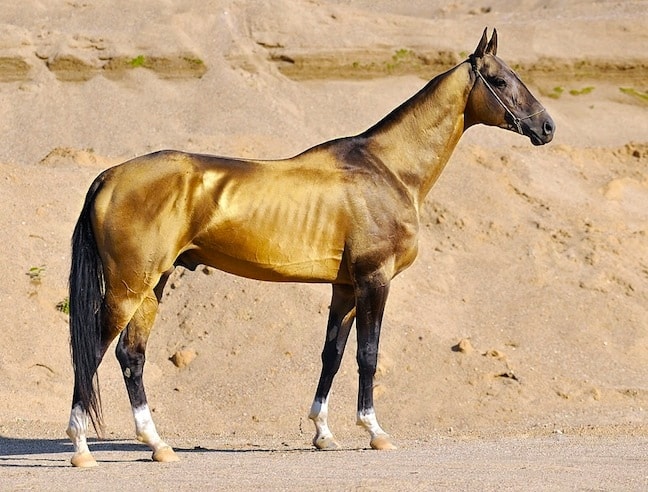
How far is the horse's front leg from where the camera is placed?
1069cm

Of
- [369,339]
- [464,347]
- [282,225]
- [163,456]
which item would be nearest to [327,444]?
[369,339]

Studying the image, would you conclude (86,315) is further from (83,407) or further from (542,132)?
(542,132)

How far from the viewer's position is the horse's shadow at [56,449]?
34.8 ft

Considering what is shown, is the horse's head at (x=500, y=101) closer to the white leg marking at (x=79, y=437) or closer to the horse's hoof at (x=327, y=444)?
the horse's hoof at (x=327, y=444)

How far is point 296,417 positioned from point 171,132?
8383 millimetres

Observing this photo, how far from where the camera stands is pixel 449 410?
46.6 ft

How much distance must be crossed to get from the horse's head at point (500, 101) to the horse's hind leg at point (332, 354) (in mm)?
1838

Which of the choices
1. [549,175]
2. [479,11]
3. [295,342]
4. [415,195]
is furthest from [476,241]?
[479,11]

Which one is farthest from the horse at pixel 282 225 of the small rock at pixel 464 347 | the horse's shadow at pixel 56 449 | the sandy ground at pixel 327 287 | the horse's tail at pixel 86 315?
the small rock at pixel 464 347

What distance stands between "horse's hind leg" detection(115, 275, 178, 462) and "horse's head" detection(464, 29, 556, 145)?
3.09m

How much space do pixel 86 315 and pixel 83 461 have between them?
1060 mm

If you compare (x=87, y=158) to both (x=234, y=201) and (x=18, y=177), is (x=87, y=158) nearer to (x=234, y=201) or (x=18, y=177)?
(x=18, y=177)

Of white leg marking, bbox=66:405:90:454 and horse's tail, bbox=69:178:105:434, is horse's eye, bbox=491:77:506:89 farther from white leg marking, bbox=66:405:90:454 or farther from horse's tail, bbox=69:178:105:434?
white leg marking, bbox=66:405:90:454

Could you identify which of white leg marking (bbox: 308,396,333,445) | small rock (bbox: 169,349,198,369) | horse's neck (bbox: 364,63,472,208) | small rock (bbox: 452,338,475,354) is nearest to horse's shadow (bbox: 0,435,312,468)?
white leg marking (bbox: 308,396,333,445)
